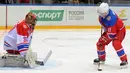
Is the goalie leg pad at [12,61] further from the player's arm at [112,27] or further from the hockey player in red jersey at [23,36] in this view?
the player's arm at [112,27]

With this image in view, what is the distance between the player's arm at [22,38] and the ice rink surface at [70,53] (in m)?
0.35

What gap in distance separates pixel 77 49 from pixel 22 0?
6226mm

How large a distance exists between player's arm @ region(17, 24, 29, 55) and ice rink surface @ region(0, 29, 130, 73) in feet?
1.14

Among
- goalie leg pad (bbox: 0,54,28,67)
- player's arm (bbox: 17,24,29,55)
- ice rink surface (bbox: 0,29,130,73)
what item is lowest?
ice rink surface (bbox: 0,29,130,73)

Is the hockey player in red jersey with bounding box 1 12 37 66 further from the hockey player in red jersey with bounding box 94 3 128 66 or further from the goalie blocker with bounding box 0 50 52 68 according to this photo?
the hockey player in red jersey with bounding box 94 3 128 66

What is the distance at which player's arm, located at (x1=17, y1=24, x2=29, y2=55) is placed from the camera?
579 centimetres

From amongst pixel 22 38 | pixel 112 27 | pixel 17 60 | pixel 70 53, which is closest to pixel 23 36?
pixel 22 38

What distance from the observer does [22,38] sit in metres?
5.78

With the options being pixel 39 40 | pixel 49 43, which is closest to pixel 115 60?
pixel 49 43

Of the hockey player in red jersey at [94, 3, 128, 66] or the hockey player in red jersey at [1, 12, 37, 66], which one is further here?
the hockey player in red jersey at [94, 3, 128, 66]

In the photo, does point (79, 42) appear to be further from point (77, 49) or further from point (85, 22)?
point (85, 22)

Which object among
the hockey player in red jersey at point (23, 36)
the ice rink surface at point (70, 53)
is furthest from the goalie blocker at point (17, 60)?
the ice rink surface at point (70, 53)

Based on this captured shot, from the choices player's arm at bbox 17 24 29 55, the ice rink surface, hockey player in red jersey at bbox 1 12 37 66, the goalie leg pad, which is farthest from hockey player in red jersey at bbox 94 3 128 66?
the goalie leg pad

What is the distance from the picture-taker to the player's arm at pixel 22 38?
5.79 meters
